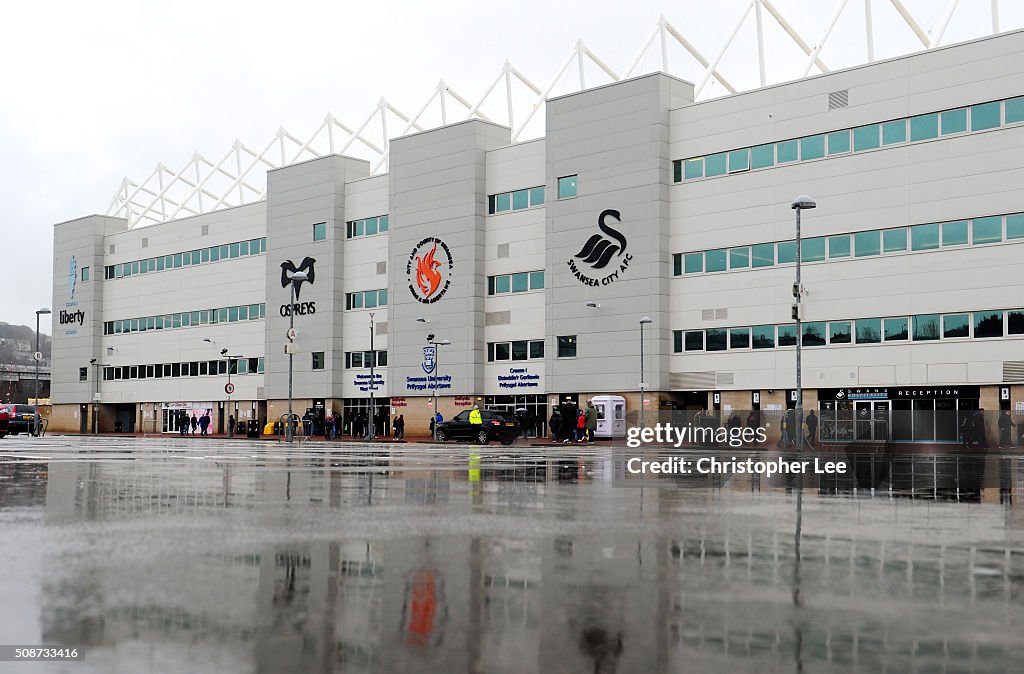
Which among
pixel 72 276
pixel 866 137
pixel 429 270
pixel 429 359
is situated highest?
pixel 866 137

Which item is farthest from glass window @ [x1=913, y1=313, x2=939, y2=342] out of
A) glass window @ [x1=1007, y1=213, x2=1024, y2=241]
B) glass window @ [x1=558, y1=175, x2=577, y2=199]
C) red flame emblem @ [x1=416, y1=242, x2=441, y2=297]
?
red flame emblem @ [x1=416, y1=242, x2=441, y2=297]

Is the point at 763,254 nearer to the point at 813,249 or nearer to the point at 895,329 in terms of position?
the point at 813,249

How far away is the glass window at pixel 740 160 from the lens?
52.9 metres

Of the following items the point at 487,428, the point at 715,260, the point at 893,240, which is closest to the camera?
the point at 893,240

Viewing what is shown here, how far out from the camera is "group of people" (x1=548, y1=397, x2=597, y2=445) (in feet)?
170

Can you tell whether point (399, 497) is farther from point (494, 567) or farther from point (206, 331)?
point (206, 331)

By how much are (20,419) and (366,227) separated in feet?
84.8

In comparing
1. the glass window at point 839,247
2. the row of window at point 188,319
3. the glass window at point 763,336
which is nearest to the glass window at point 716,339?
the glass window at point 763,336

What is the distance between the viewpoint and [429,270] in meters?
67.5

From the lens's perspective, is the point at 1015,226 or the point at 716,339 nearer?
the point at 1015,226

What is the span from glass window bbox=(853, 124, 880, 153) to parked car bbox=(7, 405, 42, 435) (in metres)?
49.6

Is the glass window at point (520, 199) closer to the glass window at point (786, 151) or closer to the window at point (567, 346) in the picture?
the window at point (567, 346)

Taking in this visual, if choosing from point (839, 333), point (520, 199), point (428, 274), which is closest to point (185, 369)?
point (428, 274)

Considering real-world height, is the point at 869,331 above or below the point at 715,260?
below
